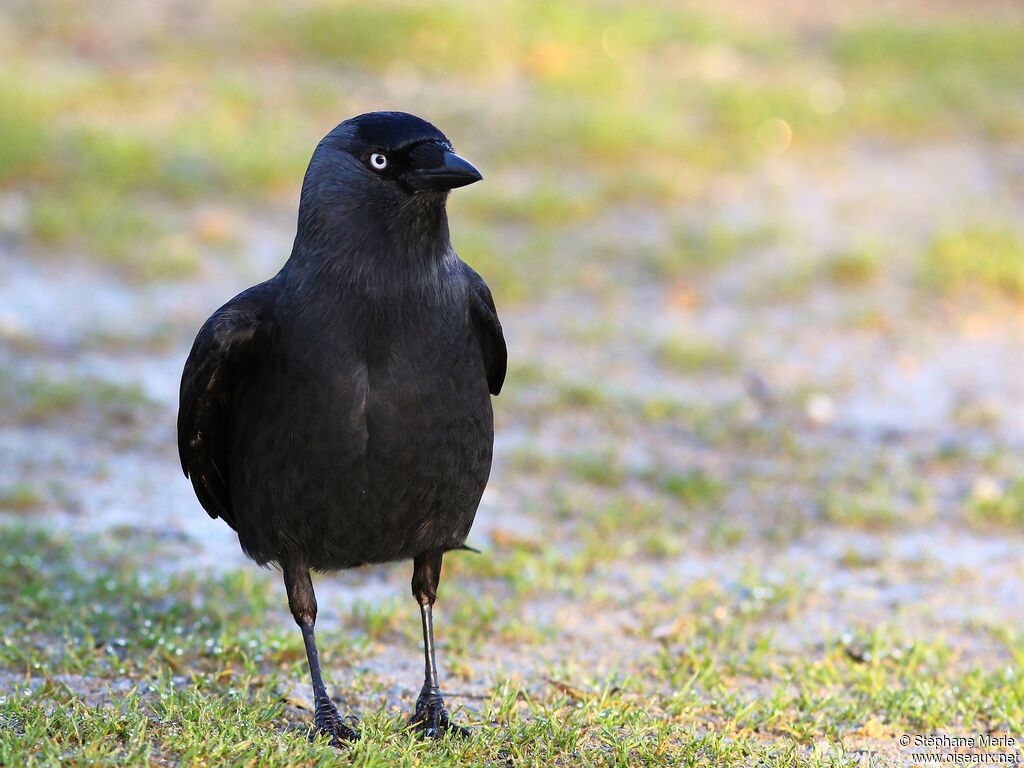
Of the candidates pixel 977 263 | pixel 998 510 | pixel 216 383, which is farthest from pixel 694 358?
pixel 216 383

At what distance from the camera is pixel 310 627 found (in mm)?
3672

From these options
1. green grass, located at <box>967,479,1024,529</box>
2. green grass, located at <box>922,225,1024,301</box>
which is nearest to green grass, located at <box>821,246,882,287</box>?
green grass, located at <box>922,225,1024,301</box>

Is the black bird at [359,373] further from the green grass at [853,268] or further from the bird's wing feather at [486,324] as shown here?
the green grass at [853,268]

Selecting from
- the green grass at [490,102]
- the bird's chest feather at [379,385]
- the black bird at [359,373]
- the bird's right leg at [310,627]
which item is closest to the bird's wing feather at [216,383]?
the black bird at [359,373]

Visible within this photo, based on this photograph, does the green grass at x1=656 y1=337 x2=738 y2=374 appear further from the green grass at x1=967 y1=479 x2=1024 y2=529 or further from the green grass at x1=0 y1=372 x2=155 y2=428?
the green grass at x1=0 y1=372 x2=155 y2=428

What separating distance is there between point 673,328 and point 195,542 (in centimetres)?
314

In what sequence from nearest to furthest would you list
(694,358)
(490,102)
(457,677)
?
(457,677) → (694,358) → (490,102)

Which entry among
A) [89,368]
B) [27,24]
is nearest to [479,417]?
[89,368]

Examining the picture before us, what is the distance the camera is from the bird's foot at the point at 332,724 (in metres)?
3.45

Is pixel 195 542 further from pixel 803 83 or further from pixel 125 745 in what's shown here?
pixel 803 83

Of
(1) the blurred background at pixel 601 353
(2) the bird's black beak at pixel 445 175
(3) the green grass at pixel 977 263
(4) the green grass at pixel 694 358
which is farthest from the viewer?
(3) the green grass at pixel 977 263

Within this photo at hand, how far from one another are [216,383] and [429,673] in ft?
3.25

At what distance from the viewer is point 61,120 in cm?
887

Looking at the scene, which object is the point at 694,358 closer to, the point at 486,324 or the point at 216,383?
the point at 486,324
